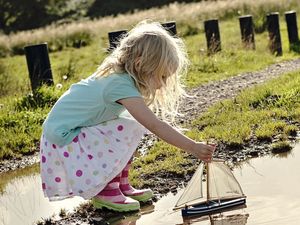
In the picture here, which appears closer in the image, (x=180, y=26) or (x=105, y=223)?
(x=105, y=223)

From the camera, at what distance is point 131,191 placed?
14.7ft

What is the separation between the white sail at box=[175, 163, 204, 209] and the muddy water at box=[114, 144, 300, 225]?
0.27 feet

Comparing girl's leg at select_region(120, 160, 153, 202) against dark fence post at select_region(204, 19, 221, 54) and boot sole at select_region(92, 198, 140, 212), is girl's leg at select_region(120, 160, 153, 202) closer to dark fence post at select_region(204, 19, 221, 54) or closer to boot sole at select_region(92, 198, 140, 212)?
boot sole at select_region(92, 198, 140, 212)

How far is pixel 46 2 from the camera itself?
36.0m

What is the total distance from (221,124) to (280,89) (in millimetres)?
1220

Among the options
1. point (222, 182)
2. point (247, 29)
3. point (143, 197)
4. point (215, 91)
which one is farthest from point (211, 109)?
point (247, 29)

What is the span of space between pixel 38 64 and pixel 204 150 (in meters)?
5.16

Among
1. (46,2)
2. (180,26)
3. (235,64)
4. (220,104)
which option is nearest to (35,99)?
(220,104)

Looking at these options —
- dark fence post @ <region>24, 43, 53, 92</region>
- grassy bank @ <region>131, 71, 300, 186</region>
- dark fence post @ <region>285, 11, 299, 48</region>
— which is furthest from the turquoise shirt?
dark fence post @ <region>285, 11, 299, 48</region>

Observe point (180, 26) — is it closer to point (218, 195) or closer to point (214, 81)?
point (214, 81)

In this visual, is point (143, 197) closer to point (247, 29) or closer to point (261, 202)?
point (261, 202)

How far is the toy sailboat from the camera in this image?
414 cm

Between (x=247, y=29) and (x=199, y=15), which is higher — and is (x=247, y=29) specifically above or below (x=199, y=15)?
above

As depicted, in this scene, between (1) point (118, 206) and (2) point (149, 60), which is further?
(1) point (118, 206)
